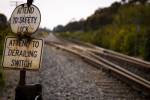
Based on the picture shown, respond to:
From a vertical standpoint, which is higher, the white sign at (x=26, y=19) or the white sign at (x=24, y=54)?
the white sign at (x=26, y=19)

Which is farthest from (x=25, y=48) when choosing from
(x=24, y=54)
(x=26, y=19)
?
(x=26, y=19)

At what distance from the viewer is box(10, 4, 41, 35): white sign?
180 inches

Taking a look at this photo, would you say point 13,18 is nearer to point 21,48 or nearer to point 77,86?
point 21,48

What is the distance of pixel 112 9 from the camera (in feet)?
227

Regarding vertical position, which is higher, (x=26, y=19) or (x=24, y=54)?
(x=26, y=19)

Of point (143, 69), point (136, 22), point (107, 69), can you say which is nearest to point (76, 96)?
point (107, 69)

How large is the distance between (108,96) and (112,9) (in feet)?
205

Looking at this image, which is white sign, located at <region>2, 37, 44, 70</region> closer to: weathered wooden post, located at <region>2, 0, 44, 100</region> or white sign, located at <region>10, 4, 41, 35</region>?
weathered wooden post, located at <region>2, 0, 44, 100</region>

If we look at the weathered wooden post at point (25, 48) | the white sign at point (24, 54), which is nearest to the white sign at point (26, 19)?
the weathered wooden post at point (25, 48)

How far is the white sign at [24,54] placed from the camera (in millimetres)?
4543

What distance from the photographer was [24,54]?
15.0ft

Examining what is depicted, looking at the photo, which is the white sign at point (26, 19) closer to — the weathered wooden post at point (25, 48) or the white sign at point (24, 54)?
the weathered wooden post at point (25, 48)

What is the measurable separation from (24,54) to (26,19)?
1.62 feet

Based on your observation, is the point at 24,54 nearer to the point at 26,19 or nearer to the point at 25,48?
the point at 25,48
